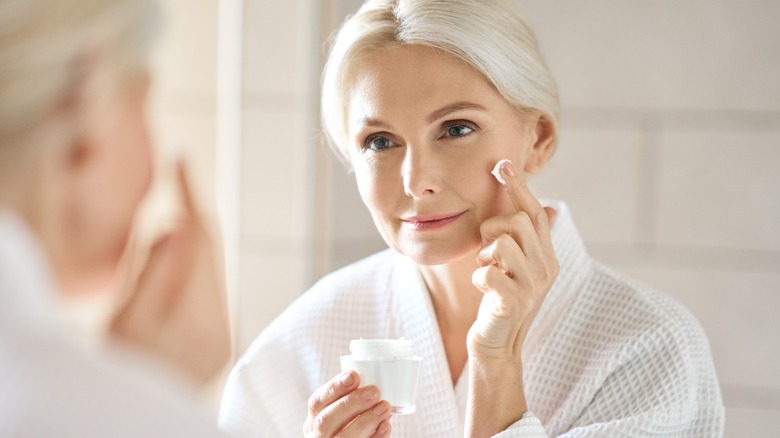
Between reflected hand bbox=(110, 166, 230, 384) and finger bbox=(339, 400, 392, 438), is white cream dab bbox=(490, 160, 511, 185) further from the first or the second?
reflected hand bbox=(110, 166, 230, 384)

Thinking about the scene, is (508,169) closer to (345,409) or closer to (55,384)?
(345,409)

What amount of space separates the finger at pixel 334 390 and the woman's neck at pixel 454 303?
0.32 metres

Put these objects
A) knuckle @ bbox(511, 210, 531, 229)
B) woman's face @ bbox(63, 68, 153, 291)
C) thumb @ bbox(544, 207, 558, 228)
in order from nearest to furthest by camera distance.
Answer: woman's face @ bbox(63, 68, 153, 291) < knuckle @ bbox(511, 210, 531, 229) < thumb @ bbox(544, 207, 558, 228)

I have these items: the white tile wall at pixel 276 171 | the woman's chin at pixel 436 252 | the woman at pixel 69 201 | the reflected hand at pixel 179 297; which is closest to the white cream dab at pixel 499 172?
the woman's chin at pixel 436 252

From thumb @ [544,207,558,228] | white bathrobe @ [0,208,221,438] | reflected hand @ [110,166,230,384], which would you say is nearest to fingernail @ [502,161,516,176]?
thumb @ [544,207,558,228]

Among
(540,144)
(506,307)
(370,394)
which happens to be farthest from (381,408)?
(540,144)

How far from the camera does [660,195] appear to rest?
7.38ft

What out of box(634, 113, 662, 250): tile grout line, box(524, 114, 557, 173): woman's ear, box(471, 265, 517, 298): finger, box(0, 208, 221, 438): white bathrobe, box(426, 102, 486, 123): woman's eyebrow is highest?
box(634, 113, 662, 250): tile grout line

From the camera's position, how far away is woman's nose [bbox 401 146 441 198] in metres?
1.43

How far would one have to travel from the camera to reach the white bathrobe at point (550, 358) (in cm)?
141

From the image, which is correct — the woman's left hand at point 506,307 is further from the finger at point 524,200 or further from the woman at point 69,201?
Result: the woman at point 69,201

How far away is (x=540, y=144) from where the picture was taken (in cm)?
159

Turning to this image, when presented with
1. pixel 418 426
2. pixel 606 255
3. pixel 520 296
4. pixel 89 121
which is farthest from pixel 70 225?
pixel 606 255

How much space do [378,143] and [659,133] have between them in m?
0.97
